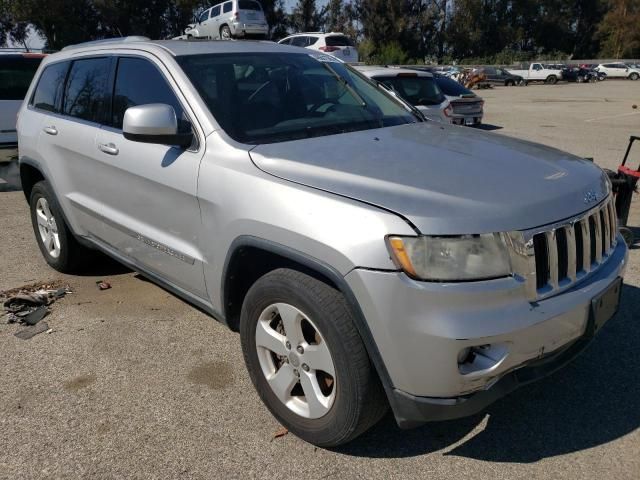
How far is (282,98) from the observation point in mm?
3500

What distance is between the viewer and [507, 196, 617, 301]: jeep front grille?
7.63 ft

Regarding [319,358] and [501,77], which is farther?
[501,77]

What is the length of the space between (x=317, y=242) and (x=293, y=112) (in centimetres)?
127

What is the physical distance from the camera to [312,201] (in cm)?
249

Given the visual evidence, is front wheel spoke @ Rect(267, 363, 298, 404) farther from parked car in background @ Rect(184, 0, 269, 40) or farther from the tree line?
the tree line

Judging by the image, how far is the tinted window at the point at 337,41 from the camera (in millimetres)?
25297

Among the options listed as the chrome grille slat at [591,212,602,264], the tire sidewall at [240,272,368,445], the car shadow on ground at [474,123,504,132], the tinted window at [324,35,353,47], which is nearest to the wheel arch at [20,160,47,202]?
the tire sidewall at [240,272,368,445]

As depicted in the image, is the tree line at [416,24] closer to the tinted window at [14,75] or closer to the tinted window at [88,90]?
the tinted window at [14,75]

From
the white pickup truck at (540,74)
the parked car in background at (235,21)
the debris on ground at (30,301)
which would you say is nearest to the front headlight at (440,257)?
the debris on ground at (30,301)

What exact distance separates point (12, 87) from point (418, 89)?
22.7 feet

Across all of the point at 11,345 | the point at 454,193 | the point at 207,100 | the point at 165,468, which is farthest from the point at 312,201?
A: the point at 11,345

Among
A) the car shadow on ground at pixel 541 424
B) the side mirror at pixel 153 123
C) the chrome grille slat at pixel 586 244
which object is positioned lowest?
the car shadow on ground at pixel 541 424

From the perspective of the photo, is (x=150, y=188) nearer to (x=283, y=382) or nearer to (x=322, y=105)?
(x=322, y=105)

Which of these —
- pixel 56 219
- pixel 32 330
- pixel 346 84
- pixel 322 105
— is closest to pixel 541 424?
pixel 322 105
